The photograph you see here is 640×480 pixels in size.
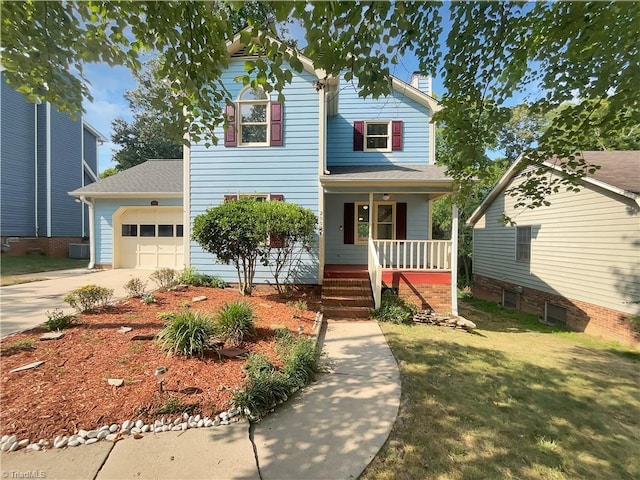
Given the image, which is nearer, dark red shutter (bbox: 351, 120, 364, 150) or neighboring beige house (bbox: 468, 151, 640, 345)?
neighboring beige house (bbox: 468, 151, 640, 345)

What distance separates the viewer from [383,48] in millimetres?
2584

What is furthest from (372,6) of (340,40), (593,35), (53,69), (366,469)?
(366,469)

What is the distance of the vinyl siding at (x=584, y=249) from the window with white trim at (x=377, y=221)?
365cm

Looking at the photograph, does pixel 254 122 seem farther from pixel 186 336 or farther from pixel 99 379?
pixel 99 379

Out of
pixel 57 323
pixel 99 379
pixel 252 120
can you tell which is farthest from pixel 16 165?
pixel 99 379

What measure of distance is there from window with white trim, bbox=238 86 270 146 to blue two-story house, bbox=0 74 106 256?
13252 mm

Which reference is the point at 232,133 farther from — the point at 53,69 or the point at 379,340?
the point at 379,340

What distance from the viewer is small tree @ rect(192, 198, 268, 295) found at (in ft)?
21.7

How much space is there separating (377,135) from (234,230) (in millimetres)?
6484

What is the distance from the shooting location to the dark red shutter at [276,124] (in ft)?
27.7

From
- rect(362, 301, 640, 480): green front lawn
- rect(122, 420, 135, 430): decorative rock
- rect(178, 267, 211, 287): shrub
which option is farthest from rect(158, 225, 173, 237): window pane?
rect(122, 420, 135, 430): decorative rock

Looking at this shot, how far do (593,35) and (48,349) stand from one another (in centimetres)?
690

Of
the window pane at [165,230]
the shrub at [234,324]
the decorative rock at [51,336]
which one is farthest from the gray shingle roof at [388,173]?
the window pane at [165,230]

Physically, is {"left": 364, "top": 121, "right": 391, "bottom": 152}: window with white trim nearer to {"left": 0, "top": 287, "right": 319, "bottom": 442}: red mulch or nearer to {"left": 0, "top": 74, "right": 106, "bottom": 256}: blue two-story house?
{"left": 0, "top": 287, "right": 319, "bottom": 442}: red mulch
